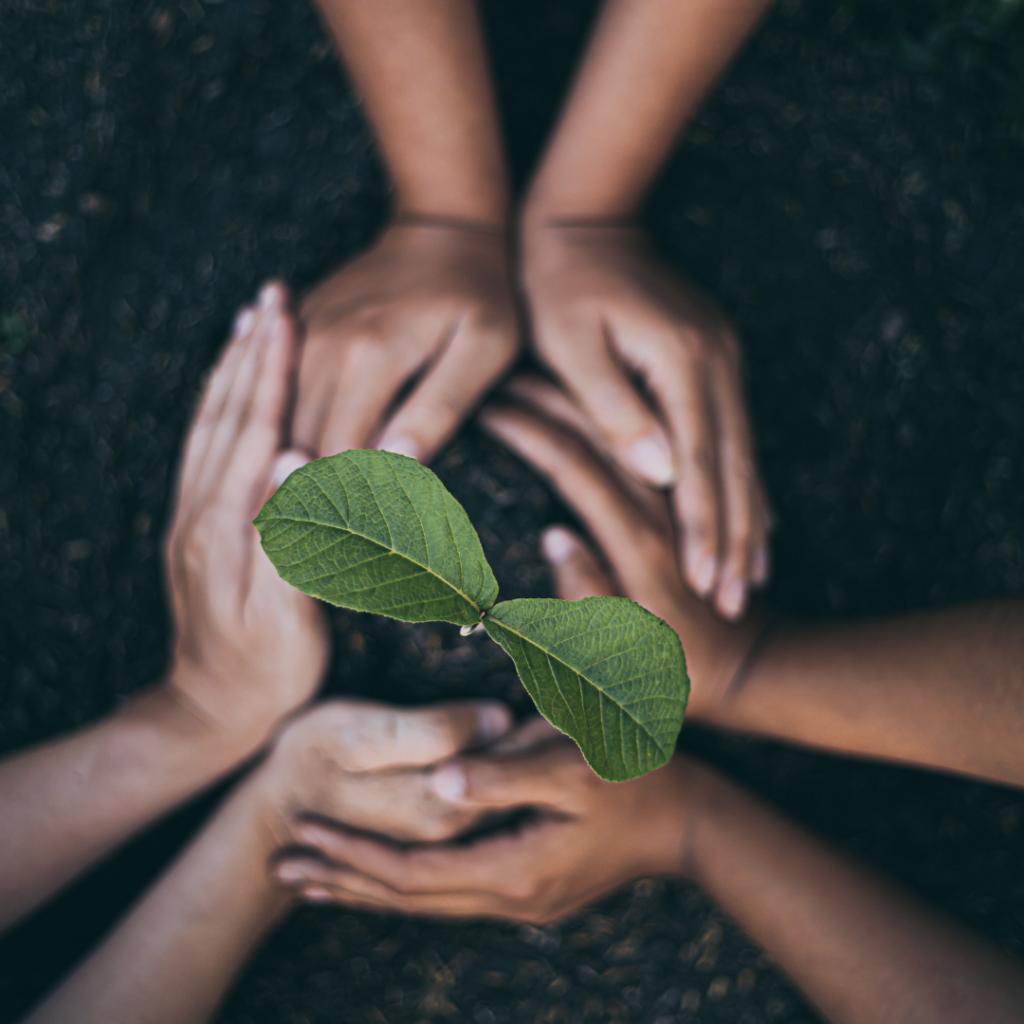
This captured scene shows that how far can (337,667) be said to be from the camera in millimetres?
1206

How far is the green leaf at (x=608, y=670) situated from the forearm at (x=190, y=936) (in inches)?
32.5

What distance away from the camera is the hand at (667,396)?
108 cm

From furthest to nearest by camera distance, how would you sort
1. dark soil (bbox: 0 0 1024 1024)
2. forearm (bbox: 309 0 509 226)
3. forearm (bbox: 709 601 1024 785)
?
dark soil (bbox: 0 0 1024 1024)
forearm (bbox: 309 0 509 226)
forearm (bbox: 709 601 1024 785)

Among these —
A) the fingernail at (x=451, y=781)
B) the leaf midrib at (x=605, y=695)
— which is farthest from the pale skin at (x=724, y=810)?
the leaf midrib at (x=605, y=695)

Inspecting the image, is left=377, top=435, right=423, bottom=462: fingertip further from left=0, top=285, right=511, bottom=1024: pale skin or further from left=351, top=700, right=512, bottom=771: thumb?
left=351, top=700, right=512, bottom=771: thumb

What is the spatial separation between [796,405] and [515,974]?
1.14m

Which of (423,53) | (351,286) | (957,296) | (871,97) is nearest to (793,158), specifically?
(871,97)

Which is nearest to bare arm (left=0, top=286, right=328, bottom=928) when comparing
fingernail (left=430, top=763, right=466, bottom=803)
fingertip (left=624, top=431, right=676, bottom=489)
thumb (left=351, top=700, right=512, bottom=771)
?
thumb (left=351, top=700, right=512, bottom=771)

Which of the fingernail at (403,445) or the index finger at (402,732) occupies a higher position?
the fingernail at (403,445)

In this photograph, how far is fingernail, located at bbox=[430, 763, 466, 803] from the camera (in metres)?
1.06

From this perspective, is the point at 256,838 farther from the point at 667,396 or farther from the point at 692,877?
the point at 667,396

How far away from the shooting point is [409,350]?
108 cm

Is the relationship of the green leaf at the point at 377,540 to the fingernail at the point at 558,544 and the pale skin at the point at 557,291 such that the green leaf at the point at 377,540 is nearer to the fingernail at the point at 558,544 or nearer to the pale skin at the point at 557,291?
the pale skin at the point at 557,291

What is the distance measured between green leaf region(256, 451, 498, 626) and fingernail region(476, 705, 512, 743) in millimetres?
637
